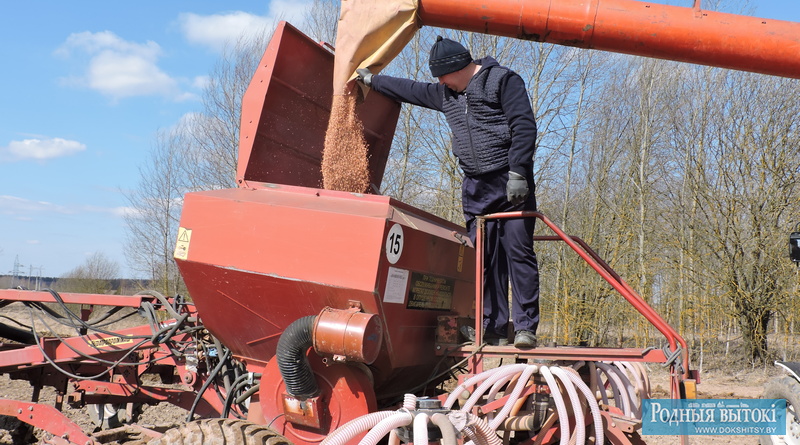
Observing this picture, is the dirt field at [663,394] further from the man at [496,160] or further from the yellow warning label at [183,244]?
the man at [496,160]

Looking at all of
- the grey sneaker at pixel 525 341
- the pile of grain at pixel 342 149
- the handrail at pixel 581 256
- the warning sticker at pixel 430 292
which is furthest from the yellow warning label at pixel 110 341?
the grey sneaker at pixel 525 341

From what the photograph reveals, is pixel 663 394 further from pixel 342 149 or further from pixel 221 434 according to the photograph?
pixel 221 434

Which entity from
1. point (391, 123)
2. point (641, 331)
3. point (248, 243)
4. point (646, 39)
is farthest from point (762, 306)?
point (248, 243)

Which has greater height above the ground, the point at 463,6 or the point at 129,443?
the point at 463,6

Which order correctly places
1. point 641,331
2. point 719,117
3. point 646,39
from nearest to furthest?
point 646,39 < point 719,117 < point 641,331

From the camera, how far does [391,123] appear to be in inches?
219

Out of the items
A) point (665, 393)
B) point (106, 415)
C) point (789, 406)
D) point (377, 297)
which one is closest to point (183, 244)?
point (377, 297)

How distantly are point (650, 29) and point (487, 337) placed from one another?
1980 mm

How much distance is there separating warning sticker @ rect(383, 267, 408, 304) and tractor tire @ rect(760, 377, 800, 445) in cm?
361

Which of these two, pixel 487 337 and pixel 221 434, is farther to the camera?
pixel 487 337

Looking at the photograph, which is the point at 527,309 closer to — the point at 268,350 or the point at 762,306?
the point at 268,350

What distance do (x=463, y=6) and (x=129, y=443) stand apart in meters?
3.25

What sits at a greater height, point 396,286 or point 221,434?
point 396,286

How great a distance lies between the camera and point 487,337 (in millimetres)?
4109
